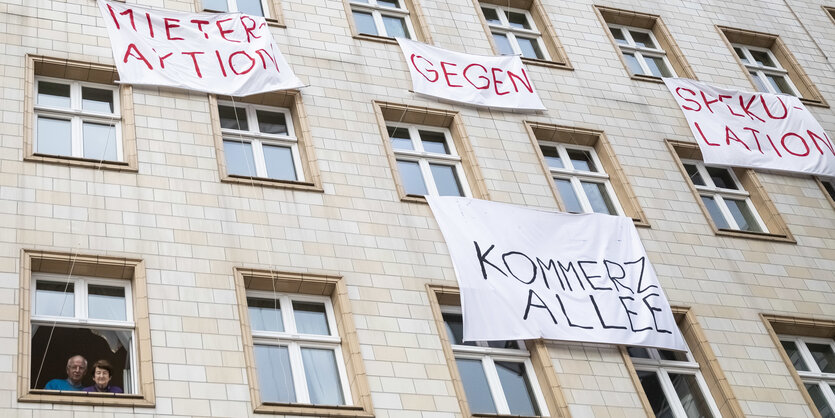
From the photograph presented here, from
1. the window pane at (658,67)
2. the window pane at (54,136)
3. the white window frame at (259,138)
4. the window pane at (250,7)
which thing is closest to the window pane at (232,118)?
the white window frame at (259,138)

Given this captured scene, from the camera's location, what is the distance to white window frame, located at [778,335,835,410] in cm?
1830

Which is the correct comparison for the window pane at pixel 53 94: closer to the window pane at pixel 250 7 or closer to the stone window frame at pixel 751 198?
the window pane at pixel 250 7

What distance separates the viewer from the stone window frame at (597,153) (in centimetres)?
1988

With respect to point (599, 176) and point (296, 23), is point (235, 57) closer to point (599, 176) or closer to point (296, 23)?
point (296, 23)

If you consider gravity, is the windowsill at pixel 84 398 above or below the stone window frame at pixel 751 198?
below

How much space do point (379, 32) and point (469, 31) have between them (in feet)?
5.88

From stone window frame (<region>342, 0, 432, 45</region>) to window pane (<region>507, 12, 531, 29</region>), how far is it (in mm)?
2470

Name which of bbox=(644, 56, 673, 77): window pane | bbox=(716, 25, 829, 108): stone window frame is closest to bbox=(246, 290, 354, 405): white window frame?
bbox=(644, 56, 673, 77): window pane

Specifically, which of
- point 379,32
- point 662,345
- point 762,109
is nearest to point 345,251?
point 662,345

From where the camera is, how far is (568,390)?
16.2 m

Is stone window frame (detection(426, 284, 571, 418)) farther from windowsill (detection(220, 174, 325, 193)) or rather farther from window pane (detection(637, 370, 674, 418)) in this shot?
windowsill (detection(220, 174, 325, 193))

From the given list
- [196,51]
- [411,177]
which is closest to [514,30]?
[411,177]

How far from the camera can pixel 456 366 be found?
15.9 m

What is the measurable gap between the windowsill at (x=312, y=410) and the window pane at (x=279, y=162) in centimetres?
468
